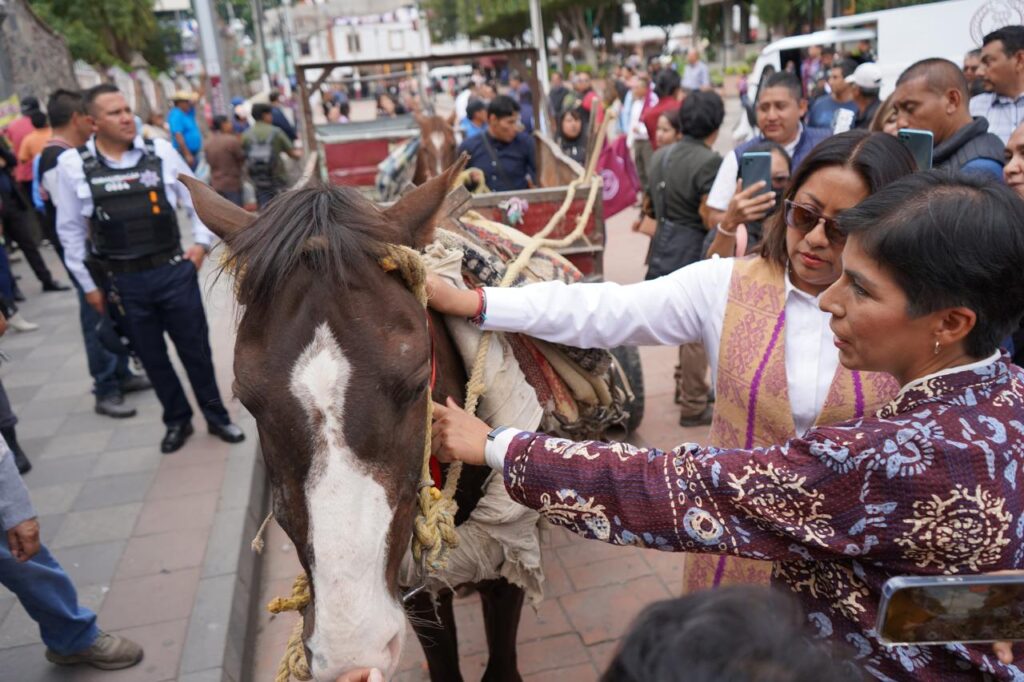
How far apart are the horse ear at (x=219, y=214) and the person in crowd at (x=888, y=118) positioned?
10.3ft

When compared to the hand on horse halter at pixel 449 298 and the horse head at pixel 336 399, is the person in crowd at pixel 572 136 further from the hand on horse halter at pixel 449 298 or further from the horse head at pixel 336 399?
the horse head at pixel 336 399

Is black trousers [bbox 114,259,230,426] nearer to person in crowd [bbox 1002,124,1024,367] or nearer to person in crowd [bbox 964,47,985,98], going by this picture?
person in crowd [bbox 1002,124,1024,367]

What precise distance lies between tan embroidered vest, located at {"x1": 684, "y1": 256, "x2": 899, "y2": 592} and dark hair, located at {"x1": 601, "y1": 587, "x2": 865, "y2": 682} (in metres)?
0.96

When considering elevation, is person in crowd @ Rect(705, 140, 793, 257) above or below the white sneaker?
above

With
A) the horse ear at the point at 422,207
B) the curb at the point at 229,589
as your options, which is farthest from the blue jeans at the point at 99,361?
the horse ear at the point at 422,207

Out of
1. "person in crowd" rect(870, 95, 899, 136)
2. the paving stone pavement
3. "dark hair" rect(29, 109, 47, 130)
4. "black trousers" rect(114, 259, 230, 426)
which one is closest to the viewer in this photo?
the paving stone pavement

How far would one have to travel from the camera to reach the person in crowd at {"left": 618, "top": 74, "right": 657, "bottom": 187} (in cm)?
947

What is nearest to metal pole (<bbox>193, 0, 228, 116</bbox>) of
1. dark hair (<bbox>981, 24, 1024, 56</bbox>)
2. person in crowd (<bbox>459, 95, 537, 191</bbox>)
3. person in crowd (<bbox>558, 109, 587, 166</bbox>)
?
person in crowd (<bbox>558, 109, 587, 166</bbox>)

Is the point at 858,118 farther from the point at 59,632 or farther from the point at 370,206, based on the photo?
the point at 59,632

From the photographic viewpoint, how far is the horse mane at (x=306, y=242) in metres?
1.48

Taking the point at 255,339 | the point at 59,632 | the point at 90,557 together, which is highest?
the point at 255,339

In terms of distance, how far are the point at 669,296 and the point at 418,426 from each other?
79 cm

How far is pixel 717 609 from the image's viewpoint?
2.36 ft

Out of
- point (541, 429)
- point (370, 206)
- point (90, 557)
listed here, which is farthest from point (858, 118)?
point (90, 557)
